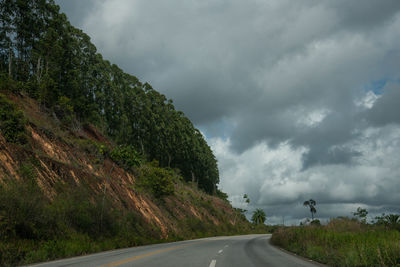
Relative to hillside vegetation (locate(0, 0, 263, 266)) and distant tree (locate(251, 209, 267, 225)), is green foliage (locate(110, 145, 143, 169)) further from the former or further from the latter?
distant tree (locate(251, 209, 267, 225))

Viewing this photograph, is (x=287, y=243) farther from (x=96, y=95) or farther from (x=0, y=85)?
(x=96, y=95)

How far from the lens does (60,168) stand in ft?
81.0

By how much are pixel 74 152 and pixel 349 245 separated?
84.0 ft

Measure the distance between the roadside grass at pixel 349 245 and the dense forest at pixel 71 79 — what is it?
91.4 ft

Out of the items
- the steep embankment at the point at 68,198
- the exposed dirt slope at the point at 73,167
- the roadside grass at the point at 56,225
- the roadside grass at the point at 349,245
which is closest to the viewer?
the roadside grass at the point at 349,245

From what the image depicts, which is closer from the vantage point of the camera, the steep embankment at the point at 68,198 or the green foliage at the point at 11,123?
the steep embankment at the point at 68,198

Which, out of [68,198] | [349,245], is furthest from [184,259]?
[68,198]

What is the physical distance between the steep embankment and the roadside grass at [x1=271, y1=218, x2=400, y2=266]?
11.6 meters

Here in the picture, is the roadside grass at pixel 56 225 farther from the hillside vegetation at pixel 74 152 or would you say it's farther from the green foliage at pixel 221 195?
the green foliage at pixel 221 195

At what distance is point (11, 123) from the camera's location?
899 inches

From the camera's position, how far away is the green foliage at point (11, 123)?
22.4 meters

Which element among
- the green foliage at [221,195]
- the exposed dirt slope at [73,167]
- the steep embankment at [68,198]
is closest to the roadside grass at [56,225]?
the steep embankment at [68,198]

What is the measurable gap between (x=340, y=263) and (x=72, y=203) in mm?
15948

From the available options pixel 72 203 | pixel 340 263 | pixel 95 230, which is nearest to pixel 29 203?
pixel 72 203
